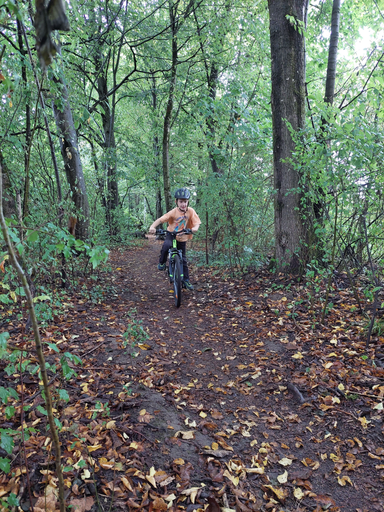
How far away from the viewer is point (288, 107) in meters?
6.11

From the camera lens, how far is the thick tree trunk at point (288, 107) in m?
6.02

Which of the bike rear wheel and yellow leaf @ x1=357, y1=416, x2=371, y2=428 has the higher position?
the bike rear wheel

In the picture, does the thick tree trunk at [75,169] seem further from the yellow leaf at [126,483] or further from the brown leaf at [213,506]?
the brown leaf at [213,506]

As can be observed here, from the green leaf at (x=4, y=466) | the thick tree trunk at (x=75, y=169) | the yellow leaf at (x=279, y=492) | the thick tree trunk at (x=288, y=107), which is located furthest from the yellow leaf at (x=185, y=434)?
the thick tree trunk at (x=75, y=169)

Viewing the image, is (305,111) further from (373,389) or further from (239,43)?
(239,43)

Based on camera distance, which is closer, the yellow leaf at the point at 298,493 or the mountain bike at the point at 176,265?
the yellow leaf at the point at 298,493

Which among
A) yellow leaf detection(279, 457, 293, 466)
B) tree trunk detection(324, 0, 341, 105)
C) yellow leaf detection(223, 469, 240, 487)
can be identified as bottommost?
yellow leaf detection(279, 457, 293, 466)

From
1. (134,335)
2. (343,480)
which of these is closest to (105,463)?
(343,480)

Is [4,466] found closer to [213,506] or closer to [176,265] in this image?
[213,506]

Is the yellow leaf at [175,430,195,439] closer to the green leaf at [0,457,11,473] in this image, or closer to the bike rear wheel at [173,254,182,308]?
the green leaf at [0,457,11,473]

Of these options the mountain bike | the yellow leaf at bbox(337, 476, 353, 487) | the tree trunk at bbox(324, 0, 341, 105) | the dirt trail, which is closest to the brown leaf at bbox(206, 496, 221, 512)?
the dirt trail

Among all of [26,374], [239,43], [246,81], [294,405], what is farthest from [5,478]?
[239,43]

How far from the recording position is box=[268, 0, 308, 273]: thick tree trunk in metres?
6.02

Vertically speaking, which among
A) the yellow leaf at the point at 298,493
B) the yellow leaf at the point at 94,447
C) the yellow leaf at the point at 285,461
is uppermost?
the yellow leaf at the point at 94,447
